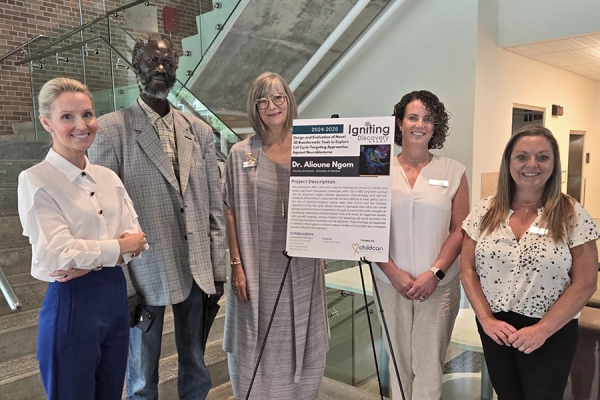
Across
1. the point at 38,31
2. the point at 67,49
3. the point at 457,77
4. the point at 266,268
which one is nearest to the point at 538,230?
the point at 266,268

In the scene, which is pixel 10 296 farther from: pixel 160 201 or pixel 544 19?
pixel 544 19

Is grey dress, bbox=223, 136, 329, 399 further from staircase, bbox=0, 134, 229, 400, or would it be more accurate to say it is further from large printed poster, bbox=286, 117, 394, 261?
staircase, bbox=0, 134, 229, 400

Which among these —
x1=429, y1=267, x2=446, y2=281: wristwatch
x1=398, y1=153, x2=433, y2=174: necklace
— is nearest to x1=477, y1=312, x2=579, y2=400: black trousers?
x1=429, y1=267, x2=446, y2=281: wristwatch

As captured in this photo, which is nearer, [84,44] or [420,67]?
[84,44]

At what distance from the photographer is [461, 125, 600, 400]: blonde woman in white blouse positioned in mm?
1633

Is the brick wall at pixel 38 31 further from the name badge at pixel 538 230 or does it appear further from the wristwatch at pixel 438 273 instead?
the name badge at pixel 538 230

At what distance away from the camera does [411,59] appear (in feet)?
18.4

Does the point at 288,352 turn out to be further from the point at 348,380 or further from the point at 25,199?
the point at 348,380

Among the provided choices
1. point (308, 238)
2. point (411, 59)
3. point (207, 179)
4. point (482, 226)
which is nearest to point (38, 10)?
point (411, 59)

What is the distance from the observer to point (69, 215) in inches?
57.8

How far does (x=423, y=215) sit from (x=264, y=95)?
865 mm

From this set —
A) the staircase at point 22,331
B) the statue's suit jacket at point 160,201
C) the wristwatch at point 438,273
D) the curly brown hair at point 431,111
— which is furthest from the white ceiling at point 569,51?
the statue's suit jacket at point 160,201

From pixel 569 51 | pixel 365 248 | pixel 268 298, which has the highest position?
pixel 569 51

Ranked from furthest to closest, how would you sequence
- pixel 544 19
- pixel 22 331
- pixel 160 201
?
1. pixel 544 19
2. pixel 22 331
3. pixel 160 201
